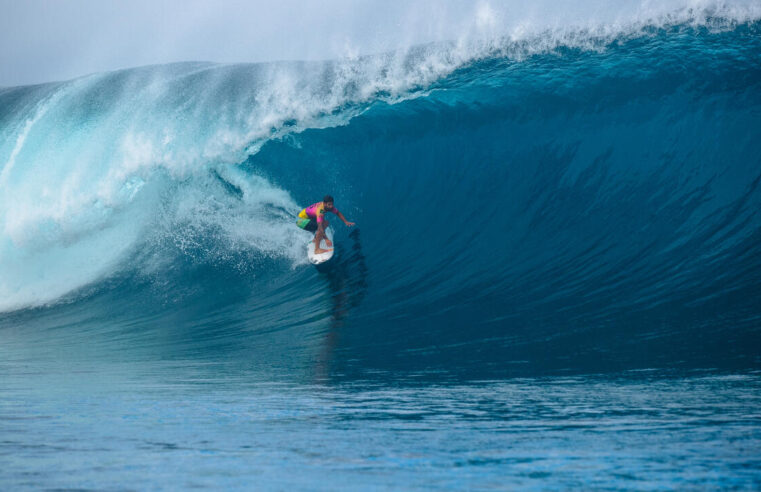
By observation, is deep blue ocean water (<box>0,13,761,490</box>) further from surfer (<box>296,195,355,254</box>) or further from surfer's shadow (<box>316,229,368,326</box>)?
surfer (<box>296,195,355,254</box>)

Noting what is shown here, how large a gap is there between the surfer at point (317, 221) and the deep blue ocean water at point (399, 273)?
293 mm

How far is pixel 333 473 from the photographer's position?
2873mm

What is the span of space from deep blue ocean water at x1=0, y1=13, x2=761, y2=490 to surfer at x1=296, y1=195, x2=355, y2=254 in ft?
0.96

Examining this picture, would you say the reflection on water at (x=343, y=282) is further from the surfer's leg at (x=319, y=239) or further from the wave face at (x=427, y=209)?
the surfer's leg at (x=319, y=239)

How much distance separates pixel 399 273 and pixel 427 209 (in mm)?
1877

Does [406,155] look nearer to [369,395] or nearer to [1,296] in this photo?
[1,296]

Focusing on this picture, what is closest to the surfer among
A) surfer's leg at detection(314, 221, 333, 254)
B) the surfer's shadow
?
surfer's leg at detection(314, 221, 333, 254)

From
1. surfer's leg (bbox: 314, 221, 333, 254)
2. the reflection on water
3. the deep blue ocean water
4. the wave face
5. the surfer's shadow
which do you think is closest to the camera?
the deep blue ocean water

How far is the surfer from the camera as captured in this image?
29.5 feet

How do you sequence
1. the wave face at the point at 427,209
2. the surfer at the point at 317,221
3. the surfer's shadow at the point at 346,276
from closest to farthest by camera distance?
the wave face at the point at 427,209, the surfer's shadow at the point at 346,276, the surfer at the point at 317,221

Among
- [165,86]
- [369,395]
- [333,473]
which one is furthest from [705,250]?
[165,86]

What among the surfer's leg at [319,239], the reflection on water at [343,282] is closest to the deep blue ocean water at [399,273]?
the reflection on water at [343,282]

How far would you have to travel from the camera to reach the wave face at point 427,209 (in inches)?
254

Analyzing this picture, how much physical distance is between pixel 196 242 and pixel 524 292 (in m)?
5.11
